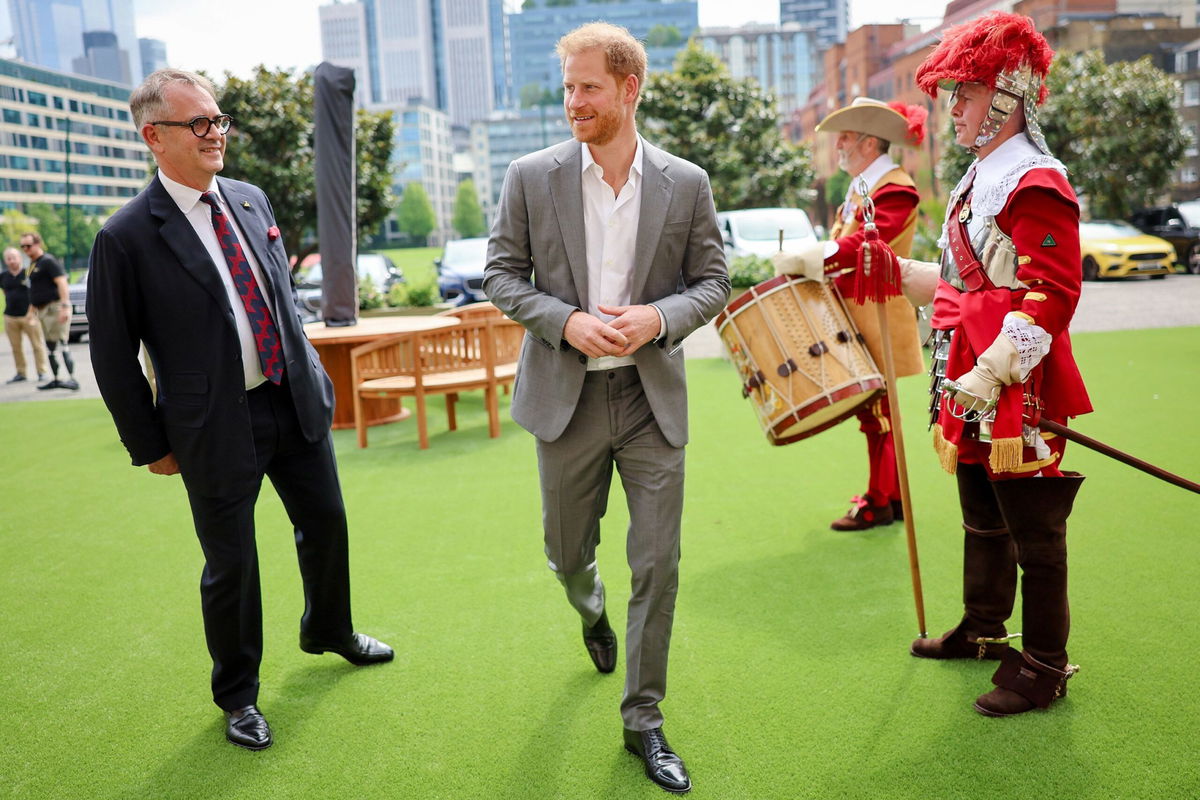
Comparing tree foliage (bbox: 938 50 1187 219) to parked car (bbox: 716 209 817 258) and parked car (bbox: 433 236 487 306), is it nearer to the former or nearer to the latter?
parked car (bbox: 716 209 817 258)

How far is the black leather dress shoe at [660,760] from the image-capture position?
280 cm

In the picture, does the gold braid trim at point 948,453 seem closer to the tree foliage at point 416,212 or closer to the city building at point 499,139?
the tree foliage at point 416,212

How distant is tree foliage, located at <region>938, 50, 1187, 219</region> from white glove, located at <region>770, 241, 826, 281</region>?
26.3 meters

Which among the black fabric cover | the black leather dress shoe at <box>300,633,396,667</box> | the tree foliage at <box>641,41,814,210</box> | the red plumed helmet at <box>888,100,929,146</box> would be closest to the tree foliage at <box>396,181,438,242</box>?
the tree foliage at <box>641,41,814,210</box>

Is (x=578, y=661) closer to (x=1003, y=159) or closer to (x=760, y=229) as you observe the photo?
(x=1003, y=159)

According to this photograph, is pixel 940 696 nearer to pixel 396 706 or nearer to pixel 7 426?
pixel 396 706

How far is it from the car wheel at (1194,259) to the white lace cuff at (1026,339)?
21.5 m

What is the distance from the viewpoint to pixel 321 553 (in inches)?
Answer: 138

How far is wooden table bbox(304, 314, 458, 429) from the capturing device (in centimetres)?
807

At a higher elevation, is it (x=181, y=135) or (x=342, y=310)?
(x=181, y=135)

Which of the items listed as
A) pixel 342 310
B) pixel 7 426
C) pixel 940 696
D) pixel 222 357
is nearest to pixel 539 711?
pixel 940 696

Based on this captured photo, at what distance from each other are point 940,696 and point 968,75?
6.72ft

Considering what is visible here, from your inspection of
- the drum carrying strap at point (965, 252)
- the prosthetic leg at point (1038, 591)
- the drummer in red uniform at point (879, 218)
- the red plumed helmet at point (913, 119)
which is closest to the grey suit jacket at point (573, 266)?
the drum carrying strap at point (965, 252)

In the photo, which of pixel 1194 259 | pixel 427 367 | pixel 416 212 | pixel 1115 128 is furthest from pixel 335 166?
pixel 416 212
